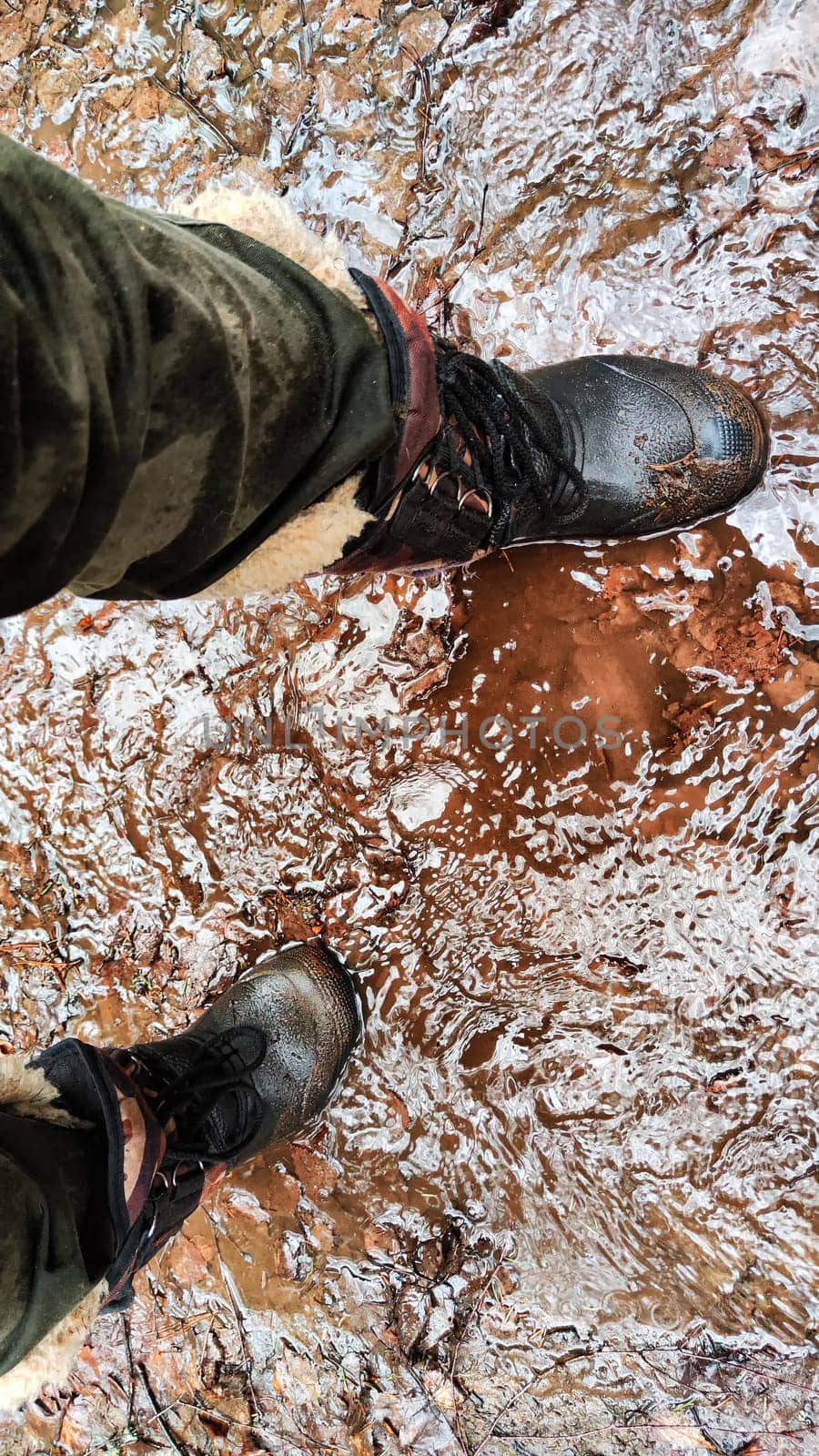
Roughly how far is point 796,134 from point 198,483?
158cm

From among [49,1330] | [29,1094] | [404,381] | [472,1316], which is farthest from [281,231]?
[472,1316]

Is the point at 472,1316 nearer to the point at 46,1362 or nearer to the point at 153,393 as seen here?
the point at 46,1362

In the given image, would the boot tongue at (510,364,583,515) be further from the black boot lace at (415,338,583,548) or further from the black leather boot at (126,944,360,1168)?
the black leather boot at (126,944,360,1168)

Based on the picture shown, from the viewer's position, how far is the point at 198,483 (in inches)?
45.9

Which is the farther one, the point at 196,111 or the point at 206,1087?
the point at 196,111

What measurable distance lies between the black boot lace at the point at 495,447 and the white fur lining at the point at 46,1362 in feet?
5.29

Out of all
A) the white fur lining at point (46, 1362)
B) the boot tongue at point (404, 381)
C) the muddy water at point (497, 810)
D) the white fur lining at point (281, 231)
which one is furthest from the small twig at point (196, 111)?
the white fur lining at point (46, 1362)

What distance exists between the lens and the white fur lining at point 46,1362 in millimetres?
1458

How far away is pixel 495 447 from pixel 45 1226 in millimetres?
1608

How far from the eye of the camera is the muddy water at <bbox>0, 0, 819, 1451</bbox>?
71.6 inches

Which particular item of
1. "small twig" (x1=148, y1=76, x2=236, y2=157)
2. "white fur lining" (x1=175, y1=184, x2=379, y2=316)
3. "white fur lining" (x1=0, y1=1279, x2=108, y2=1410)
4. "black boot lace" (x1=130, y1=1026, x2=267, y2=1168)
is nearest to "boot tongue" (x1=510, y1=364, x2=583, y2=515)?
"white fur lining" (x1=175, y1=184, x2=379, y2=316)

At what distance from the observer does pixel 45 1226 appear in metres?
1.43

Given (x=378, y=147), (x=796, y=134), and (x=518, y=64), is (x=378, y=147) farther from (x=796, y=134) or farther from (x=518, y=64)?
(x=796, y=134)

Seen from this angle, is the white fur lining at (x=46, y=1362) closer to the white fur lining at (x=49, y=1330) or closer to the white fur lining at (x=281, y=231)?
the white fur lining at (x=49, y=1330)
